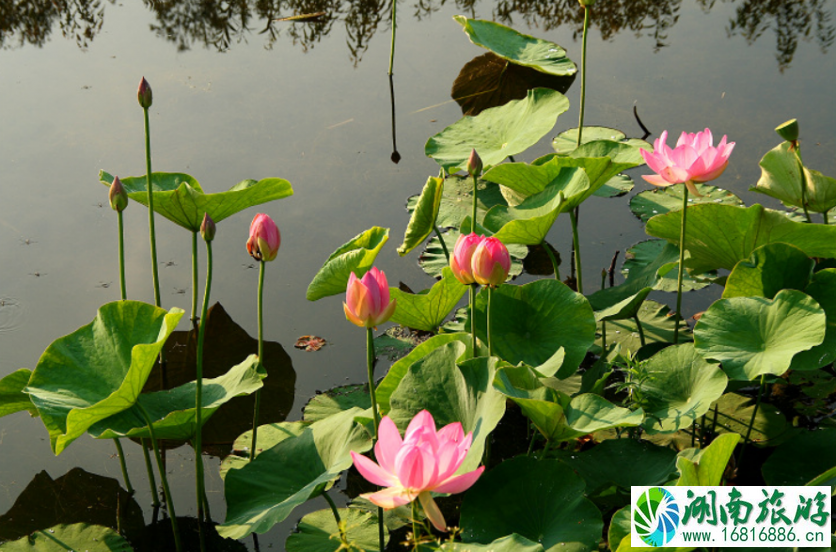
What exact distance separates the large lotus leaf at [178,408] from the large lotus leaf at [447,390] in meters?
0.40

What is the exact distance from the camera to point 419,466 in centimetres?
124

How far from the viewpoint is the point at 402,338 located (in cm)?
264

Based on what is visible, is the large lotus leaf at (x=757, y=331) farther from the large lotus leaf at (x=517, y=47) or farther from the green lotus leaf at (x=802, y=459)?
the large lotus leaf at (x=517, y=47)

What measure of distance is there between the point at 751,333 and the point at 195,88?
124 inches

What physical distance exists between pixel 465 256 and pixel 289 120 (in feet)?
7.71

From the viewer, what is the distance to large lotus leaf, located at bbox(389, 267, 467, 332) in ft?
7.18

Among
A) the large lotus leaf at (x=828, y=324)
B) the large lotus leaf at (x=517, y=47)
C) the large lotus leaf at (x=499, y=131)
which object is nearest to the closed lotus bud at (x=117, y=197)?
the large lotus leaf at (x=499, y=131)

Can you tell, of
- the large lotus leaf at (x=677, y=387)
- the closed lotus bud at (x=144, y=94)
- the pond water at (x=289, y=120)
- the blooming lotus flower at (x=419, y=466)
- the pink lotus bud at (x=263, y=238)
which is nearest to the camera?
the blooming lotus flower at (x=419, y=466)

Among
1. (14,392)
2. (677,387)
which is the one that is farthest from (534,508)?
(14,392)

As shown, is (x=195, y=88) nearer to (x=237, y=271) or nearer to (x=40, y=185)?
(x=40, y=185)

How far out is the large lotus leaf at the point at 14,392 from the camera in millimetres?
2018

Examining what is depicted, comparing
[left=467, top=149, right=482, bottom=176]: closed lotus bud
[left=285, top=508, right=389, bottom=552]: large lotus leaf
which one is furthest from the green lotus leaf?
[left=467, top=149, right=482, bottom=176]: closed lotus bud

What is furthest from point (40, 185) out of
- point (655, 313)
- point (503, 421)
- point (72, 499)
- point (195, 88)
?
point (655, 313)

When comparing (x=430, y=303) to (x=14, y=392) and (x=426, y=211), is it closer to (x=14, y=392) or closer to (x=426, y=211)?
(x=426, y=211)
